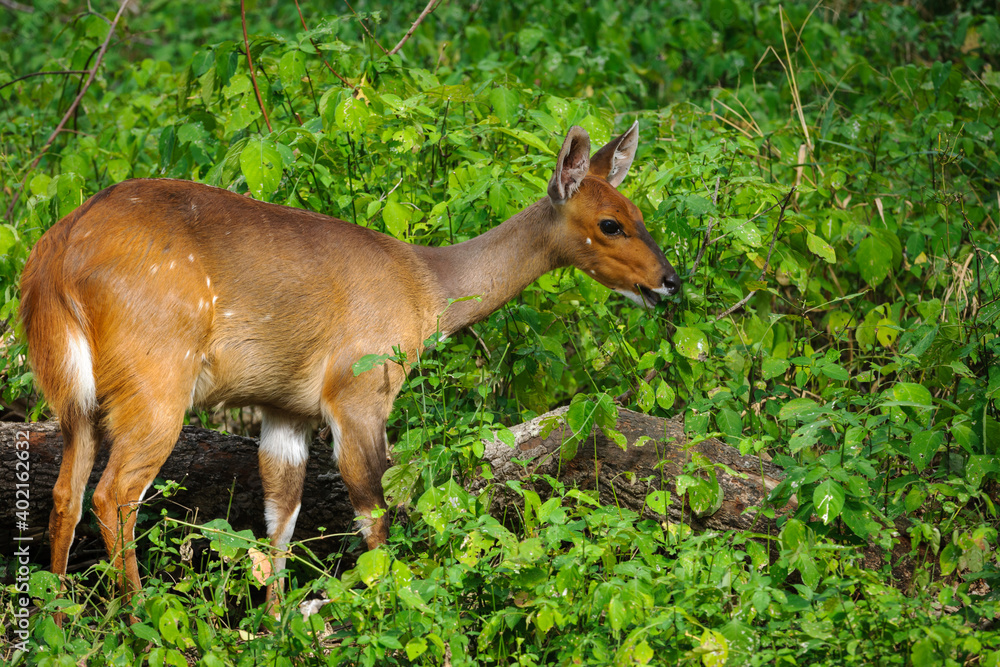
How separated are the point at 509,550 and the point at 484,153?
3.29m

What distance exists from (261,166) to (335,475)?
1.79 meters

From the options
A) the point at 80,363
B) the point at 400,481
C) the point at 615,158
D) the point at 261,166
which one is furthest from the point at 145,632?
the point at 615,158

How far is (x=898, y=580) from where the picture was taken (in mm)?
4336

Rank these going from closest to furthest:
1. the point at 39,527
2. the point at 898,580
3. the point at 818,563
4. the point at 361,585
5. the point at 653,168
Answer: the point at 818,563 < the point at 898,580 < the point at 361,585 < the point at 39,527 < the point at 653,168

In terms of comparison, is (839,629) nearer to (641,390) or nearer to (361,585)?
(641,390)

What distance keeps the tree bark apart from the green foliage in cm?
16

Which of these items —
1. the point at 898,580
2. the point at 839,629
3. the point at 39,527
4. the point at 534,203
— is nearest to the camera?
the point at 839,629

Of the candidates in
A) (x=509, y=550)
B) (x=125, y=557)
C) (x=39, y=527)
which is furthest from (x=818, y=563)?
(x=39, y=527)

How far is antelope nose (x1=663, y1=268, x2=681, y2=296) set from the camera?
5422 millimetres

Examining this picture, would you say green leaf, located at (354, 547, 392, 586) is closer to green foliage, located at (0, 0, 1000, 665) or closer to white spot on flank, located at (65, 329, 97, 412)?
green foliage, located at (0, 0, 1000, 665)

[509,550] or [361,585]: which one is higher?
[509,550]

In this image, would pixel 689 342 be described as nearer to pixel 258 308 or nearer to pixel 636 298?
pixel 636 298

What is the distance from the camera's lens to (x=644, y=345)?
595 cm

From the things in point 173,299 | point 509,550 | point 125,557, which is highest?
point 173,299
